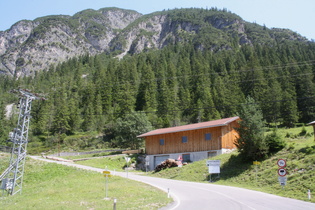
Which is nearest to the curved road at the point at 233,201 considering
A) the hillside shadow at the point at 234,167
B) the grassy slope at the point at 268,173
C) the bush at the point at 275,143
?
the grassy slope at the point at 268,173

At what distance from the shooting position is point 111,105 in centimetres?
9419

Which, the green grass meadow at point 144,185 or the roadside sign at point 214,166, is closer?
the green grass meadow at point 144,185

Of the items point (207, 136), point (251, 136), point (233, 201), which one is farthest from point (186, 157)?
point (233, 201)

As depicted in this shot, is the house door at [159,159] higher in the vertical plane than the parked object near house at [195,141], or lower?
lower

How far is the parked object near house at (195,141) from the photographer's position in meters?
33.7

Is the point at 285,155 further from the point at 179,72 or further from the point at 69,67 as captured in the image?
the point at 69,67

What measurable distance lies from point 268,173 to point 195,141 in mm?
15444

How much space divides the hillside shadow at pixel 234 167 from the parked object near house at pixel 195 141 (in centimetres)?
542

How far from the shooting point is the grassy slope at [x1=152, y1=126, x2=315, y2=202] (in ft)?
55.4

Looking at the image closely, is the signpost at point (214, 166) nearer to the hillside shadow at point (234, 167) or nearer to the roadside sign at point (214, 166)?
the roadside sign at point (214, 166)

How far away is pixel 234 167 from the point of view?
2591 cm

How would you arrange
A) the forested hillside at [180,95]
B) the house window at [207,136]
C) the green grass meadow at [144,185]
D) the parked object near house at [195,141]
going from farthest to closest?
the forested hillside at [180,95]
the house window at [207,136]
the parked object near house at [195,141]
the green grass meadow at [144,185]

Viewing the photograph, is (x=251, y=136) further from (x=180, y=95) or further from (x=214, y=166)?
(x=180, y=95)

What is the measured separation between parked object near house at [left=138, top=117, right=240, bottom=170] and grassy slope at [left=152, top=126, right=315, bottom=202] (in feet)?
13.1
